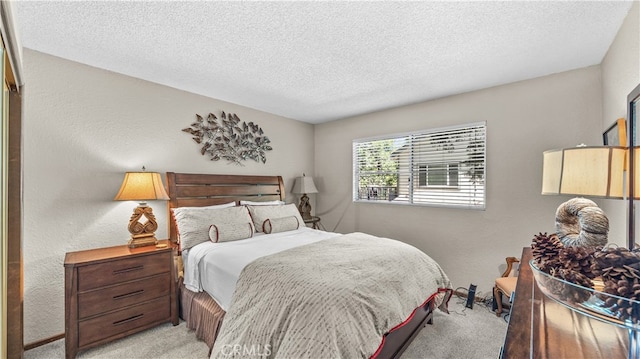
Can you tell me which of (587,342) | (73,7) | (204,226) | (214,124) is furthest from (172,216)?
(587,342)

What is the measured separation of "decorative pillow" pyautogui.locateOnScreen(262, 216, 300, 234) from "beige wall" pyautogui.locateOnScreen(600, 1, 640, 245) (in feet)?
9.22

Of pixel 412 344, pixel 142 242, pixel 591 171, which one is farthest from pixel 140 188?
pixel 591 171

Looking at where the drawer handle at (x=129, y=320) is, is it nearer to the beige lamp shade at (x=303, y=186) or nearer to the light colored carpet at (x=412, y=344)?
the light colored carpet at (x=412, y=344)

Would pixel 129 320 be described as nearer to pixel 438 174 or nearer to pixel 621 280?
pixel 621 280

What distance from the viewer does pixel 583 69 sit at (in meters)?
2.48

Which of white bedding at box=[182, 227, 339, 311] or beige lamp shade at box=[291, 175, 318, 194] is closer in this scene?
white bedding at box=[182, 227, 339, 311]

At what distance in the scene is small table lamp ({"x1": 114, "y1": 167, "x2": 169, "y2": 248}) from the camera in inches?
98.9

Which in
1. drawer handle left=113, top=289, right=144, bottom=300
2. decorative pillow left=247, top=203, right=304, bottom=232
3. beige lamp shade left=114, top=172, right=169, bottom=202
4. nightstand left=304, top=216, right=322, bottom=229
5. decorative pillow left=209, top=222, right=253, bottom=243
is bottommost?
drawer handle left=113, top=289, right=144, bottom=300

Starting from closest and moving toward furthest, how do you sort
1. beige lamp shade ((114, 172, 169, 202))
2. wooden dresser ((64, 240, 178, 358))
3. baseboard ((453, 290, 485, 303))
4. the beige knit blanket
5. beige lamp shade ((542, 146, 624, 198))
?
beige lamp shade ((542, 146, 624, 198))
the beige knit blanket
wooden dresser ((64, 240, 178, 358))
beige lamp shade ((114, 172, 169, 202))
baseboard ((453, 290, 485, 303))

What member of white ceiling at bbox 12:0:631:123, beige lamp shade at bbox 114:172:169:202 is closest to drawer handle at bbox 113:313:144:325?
beige lamp shade at bbox 114:172:169:202

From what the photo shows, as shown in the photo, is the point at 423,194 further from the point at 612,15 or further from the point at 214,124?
the point at 214,124

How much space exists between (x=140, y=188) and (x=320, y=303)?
80.9 inches

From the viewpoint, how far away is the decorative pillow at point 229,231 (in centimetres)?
268

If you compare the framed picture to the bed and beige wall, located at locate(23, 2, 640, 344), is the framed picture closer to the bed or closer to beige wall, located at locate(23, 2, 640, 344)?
beige wall, located at locate(23, 2, 640, 344)
